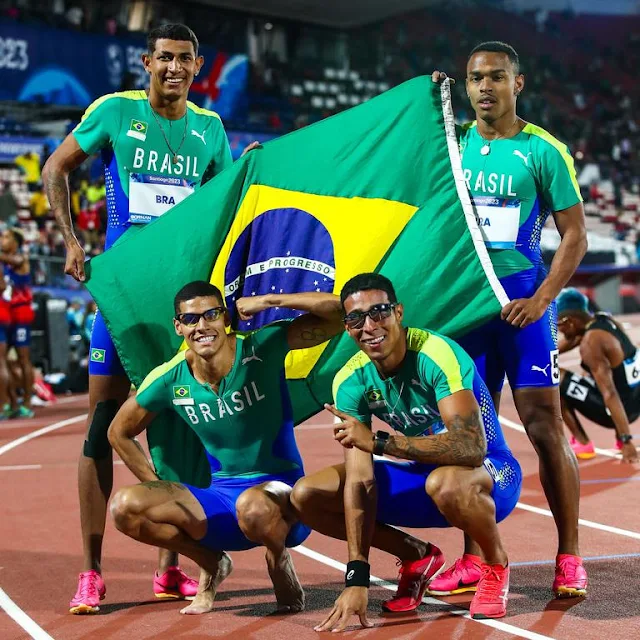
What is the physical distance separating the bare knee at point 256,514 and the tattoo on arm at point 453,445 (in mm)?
604

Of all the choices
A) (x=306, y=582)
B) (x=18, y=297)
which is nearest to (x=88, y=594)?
(x=306, y=582)

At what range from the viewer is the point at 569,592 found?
4.57 metres

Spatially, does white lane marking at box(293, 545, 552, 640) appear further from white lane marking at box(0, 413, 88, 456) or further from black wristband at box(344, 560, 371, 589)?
white lane marking at box(0, 413, 88, 456)

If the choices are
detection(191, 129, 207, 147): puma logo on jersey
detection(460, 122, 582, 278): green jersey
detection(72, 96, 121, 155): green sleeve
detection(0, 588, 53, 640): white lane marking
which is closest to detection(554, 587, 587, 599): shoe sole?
detection(460, 122, 582, 278): green jersey

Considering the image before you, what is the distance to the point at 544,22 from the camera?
146 ft

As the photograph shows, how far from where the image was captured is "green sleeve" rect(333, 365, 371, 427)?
441 cm

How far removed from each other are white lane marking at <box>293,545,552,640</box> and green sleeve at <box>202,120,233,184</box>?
196 cm

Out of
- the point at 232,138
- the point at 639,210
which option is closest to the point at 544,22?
the point at 639,210

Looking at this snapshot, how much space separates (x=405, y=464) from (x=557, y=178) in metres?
1.36

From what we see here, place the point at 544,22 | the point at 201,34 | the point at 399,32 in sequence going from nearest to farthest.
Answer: the point at 201,34 < the point at 399,32 < the point at 544,22

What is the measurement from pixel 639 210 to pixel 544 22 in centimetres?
1337

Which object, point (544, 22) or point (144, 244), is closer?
point (144, 244)

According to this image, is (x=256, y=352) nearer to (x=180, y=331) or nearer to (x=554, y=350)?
(x=180, y=331)

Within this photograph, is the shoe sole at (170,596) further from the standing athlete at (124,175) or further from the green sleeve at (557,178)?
the green sleeve at (557,178)
